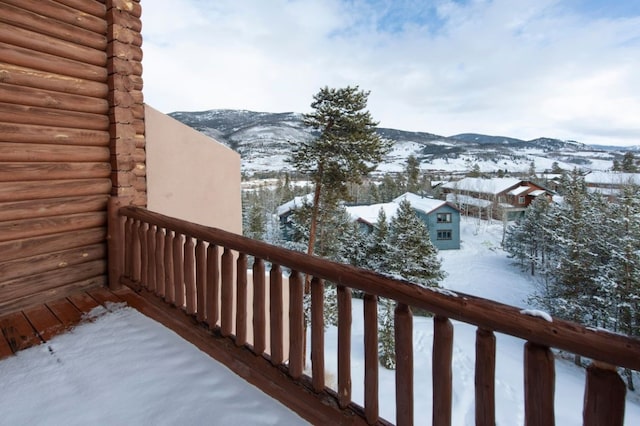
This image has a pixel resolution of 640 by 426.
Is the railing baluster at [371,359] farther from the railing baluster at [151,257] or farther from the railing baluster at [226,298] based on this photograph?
the railing baluster at [151,257]

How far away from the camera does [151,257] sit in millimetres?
2598

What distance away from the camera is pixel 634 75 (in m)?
17.7

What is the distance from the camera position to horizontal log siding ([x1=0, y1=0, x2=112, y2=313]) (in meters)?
2.39

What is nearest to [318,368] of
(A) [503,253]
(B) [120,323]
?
(B) [120,323]

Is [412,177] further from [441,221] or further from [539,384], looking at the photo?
[539,384]

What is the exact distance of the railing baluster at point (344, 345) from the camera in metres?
1.44

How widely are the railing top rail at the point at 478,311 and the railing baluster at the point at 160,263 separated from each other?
1.01 metres

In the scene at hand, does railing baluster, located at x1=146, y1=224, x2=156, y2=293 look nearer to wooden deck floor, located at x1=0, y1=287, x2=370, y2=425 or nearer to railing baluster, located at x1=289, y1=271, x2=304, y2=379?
wooden deck floor, located at x1=0, y1=287, x2=370, y2=425

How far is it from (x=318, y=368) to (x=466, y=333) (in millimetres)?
12478

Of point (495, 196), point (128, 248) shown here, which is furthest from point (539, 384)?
point (495, 196)

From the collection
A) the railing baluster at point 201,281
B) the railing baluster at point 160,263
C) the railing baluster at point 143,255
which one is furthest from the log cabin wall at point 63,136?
the railing baluster at point 201,281

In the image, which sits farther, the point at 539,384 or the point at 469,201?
the point at 469,201

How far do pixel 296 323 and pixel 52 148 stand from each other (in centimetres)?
232

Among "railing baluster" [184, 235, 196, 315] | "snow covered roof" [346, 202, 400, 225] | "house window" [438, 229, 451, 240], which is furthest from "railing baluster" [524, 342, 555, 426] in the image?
"house window" [438, 229, 451, 240]
